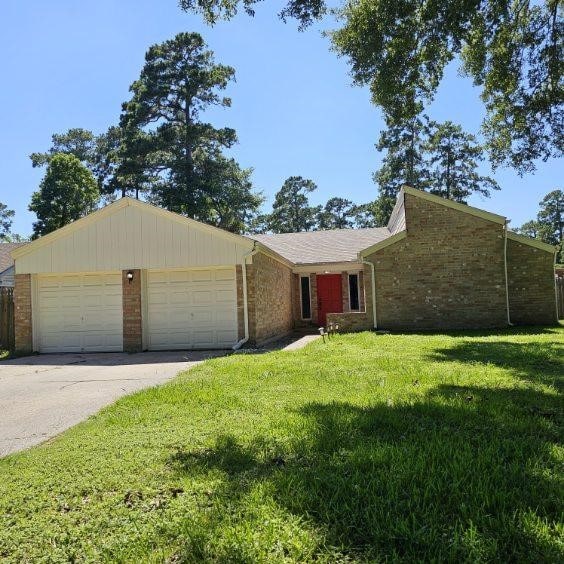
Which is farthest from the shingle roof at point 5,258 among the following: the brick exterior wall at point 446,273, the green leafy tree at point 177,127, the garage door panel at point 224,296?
the brick exterior wall at point 446,273

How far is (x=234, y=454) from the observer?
371 centimetres

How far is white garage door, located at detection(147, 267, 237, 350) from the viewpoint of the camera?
1287 centimetres

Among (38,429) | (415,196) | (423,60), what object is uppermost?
(423,60)

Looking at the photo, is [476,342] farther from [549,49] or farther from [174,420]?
[174,420]

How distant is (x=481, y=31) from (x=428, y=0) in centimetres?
199

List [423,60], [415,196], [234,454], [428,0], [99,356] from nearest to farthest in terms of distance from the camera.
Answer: [234,454], [428,0], [423,60], [99,356], [415,196]

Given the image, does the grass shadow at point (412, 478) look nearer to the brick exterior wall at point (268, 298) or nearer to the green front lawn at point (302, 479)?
the green front lawn at point (302, 479)

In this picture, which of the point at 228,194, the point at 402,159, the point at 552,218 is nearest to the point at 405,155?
the point at 402,159

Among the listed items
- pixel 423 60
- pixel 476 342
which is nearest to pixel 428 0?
pixel 423 60

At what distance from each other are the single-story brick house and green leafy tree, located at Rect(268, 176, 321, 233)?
38053 millimetres

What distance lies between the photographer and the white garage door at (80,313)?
13.2 metres

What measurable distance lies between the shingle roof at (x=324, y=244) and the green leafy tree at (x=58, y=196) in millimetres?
11785

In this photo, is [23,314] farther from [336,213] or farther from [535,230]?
[535,230]

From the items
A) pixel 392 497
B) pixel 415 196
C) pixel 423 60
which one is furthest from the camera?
pixel 415 196
